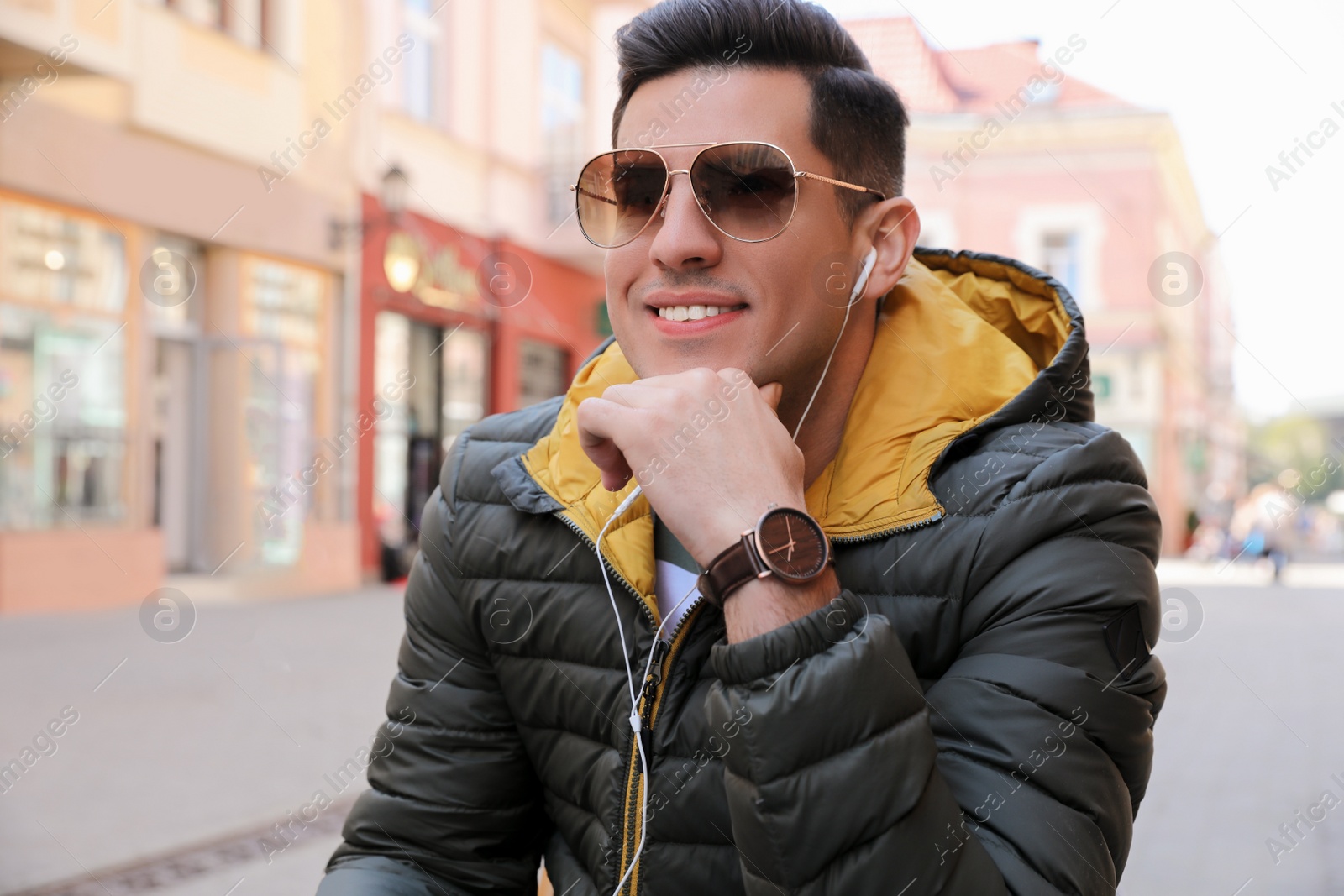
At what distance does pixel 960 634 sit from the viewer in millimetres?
1583

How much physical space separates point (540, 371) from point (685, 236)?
16.1 meters

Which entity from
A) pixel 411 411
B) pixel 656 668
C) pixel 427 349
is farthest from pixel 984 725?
pixel 427 349

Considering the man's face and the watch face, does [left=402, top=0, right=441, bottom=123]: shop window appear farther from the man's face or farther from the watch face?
the watch face

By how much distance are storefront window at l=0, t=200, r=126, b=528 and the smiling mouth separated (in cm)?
934

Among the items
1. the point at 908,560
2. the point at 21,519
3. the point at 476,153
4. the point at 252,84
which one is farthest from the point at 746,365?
the point at 476,153

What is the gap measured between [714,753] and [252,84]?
1197 cm

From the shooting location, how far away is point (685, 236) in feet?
5.69

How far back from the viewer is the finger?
1.57m

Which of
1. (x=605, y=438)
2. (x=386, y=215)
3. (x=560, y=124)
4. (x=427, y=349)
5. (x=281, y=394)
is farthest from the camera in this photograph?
(x=560, y=124)

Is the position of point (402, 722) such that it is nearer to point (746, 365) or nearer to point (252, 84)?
point (746, 365)

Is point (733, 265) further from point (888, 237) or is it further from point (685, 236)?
point (888, 237)

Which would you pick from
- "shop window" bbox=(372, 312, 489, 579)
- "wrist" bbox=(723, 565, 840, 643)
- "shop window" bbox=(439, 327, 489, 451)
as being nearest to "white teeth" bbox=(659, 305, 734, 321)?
"wrist" bbox=(723, 565, 840, 643)

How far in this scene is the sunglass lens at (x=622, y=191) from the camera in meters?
1.78

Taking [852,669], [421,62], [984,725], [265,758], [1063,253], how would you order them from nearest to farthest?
[852,669], [984,725], [265,758], [421,62], [1063,253]
